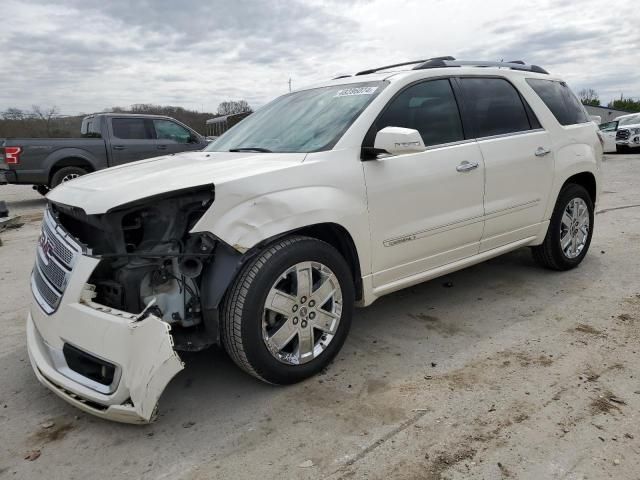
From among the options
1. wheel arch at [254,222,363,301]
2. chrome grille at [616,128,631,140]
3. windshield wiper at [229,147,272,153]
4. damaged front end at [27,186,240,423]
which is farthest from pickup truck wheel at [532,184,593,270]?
chrome grille at [616,128,631,140]

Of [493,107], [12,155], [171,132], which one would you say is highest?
[171,132]

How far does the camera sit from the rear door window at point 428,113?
3390 mm

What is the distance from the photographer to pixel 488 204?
12.5ft

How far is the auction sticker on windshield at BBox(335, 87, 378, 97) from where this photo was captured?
3.42m

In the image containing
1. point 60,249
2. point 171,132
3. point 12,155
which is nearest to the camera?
point 60,249

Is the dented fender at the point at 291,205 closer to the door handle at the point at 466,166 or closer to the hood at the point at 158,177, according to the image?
the hood at the point at 158,177

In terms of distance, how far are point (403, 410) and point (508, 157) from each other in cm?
222

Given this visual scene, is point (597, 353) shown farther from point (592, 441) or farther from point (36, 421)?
point (36, 421)

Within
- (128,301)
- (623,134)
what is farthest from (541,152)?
(623,134)

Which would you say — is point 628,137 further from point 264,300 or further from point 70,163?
point 264,300

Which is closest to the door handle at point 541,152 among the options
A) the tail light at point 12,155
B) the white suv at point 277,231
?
the white suv at point 277,231

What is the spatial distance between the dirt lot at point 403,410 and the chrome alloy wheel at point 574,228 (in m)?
0.79

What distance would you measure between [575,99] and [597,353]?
108 inches

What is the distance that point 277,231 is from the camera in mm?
2713
